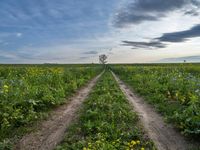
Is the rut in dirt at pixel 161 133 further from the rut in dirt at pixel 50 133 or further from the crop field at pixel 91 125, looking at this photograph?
the rut in dirt at pixel 50 133

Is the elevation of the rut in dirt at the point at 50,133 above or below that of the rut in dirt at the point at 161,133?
above

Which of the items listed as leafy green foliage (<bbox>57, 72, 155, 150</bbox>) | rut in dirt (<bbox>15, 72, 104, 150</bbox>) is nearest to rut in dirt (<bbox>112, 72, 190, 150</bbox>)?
leafy green foliage (<bbox>57, 72, 155, 150</bbox>)

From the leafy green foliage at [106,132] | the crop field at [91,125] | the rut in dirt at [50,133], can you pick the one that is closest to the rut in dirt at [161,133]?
the crop field at [91,125]

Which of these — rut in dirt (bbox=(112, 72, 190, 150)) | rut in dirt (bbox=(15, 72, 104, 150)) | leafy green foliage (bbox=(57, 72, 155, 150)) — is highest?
leafy green foliage (bbox=(57, 72, 155, 150))

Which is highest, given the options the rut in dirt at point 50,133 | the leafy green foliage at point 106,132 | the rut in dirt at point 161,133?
the leafy green foliage at point 106,132

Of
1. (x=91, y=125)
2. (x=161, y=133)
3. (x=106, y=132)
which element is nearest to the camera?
(x=106, y=132)

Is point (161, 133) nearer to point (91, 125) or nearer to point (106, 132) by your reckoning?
point (106, 132)

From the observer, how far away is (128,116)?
9000 mm

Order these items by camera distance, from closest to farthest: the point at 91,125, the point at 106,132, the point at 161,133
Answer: the point at 106,132
the point at 161,133
the point at 91,125

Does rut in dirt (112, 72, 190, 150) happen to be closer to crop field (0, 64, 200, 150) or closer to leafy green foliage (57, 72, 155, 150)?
crop field (0, 64, 200, 150)

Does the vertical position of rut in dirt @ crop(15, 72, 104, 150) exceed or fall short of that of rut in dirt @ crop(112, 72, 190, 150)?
it exceeds it

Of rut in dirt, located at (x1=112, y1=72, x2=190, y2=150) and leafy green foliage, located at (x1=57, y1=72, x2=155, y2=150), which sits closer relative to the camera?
leafy green foliage, located at (x1=57, y1=72, x2=155, y2=150)

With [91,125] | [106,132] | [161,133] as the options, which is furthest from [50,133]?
[161,133]

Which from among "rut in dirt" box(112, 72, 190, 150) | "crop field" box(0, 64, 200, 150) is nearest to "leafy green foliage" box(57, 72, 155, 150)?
"crop field" box(0, 64, 200, 150)
